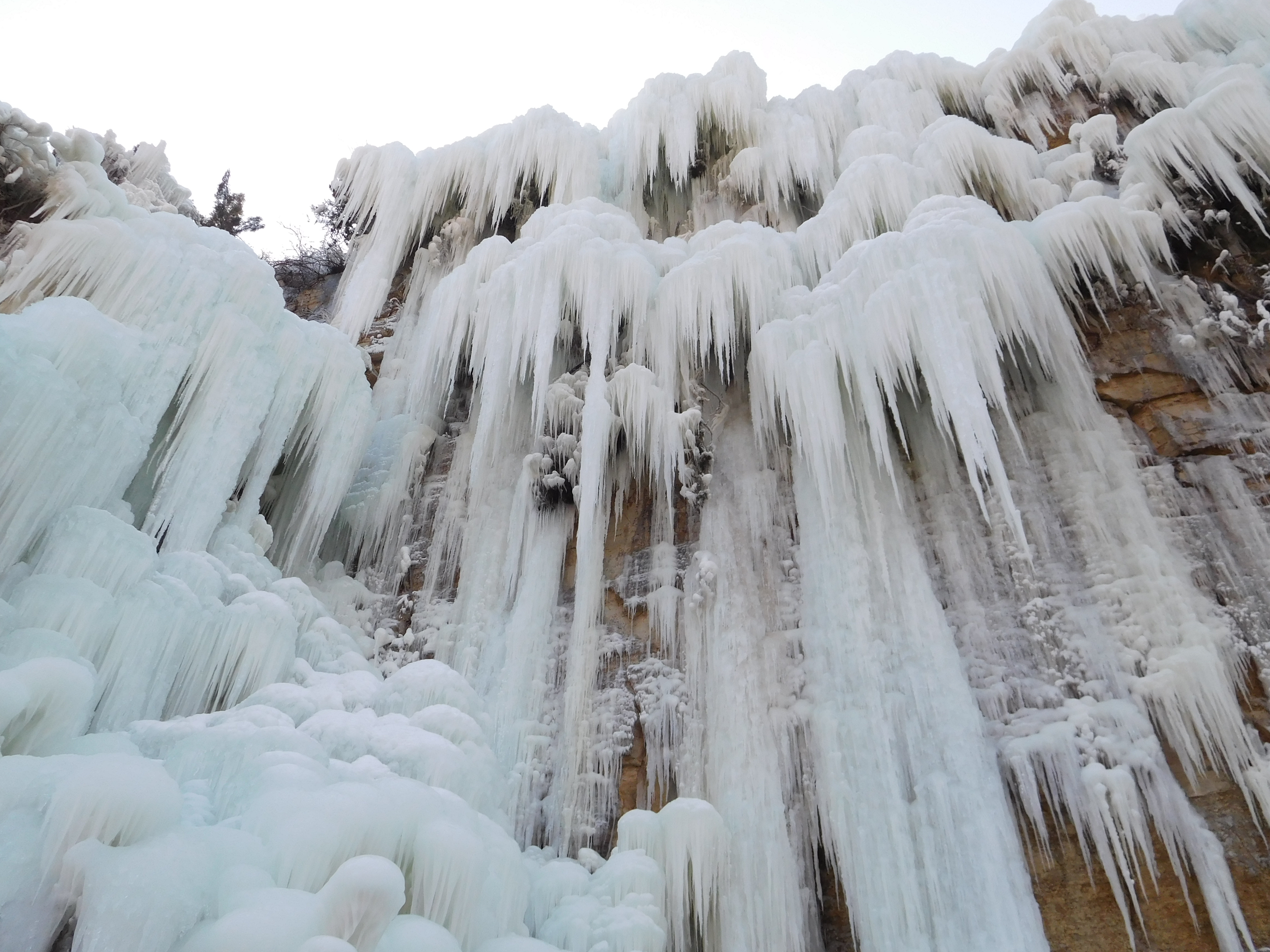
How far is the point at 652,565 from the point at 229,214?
979 centimetres

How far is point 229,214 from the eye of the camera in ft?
40.2

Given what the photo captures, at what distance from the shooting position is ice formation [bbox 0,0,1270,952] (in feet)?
11.4

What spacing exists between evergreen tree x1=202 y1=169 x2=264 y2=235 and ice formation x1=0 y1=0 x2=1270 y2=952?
4.45 m

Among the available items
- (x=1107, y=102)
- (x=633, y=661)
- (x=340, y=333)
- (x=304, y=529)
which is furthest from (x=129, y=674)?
(x=1107, y=102)

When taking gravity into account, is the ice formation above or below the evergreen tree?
below

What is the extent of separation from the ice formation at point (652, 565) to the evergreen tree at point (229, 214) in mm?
4446

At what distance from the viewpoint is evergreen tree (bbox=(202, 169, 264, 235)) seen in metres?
12.1

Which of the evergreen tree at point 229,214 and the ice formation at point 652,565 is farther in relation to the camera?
the evergreen tree at point 229,214

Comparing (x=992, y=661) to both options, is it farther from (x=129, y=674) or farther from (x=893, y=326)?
(x=129, y=674)

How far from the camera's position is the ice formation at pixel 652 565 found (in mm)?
3488

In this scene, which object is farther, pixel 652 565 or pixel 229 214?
pixel 229 214

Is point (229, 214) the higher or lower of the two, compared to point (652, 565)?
higher

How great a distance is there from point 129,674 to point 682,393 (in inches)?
166

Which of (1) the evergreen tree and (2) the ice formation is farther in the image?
(1) the evergreen tree
